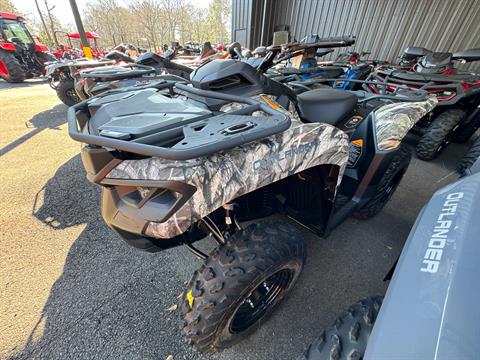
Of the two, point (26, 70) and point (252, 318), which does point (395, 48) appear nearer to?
point (252, 318)

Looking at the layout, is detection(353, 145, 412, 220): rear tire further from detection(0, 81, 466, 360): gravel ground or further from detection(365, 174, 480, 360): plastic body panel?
detection(365, 174, 480, 360): plastic body panel

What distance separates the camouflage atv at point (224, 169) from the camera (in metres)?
0.82

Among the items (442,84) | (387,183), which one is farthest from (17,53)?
(442,84)

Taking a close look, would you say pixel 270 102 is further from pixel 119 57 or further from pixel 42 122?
pixel 42 122

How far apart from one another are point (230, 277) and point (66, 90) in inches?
269

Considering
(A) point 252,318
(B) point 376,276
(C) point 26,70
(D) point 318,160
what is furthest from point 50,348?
(C) point 26,70

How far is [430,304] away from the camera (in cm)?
53

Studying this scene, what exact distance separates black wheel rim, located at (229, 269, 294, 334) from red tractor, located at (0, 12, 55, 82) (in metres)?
13.2

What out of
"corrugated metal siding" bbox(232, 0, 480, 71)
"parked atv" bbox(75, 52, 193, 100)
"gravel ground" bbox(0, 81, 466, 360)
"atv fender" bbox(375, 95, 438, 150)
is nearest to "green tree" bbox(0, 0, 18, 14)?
"corrugated metal siding" bbox(232, 0, 480, 71)

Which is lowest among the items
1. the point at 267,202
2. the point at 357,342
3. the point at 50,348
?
the point at 50,348

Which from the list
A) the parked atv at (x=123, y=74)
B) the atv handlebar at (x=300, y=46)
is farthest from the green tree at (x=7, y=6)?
the atv handlebar at (x=300, y=46)

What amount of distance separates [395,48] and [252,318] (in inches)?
352

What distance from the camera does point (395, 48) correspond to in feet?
23.6

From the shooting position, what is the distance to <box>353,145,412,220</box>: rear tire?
2002 millimetres
